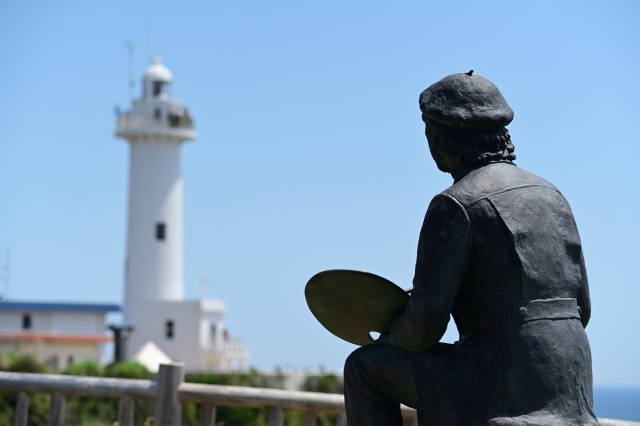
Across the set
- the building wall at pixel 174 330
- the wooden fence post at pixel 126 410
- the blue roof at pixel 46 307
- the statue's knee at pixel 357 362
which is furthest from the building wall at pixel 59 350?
the statue's knee at pixel 357 362

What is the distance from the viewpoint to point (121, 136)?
44562 mm

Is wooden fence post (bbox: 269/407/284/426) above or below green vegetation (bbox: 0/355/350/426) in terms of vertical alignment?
above

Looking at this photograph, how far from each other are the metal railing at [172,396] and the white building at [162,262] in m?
34.7

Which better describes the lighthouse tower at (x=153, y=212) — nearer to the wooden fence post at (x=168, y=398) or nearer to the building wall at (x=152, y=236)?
the building wall at (x=152, y=236)

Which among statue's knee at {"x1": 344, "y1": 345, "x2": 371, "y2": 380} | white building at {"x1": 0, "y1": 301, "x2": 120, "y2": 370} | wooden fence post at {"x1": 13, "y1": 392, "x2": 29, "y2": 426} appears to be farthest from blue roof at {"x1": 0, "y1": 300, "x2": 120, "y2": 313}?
statue's knee at {"x1": 344, "y1": 345, "x2": 371, "y2": 380}

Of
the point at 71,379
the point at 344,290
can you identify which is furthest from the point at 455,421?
the point at 71,379

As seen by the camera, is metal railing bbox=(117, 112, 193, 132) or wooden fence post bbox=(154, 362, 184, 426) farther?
metal railing bbox=(117, 112, 193, 132)

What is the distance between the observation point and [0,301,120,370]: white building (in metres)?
37.2

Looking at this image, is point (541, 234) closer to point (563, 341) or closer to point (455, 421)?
point (563, 341)

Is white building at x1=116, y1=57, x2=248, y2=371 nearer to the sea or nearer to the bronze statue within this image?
the sea

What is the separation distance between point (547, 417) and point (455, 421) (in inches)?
13.1

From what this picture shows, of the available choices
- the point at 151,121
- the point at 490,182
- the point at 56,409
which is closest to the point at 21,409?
the point at 56,409

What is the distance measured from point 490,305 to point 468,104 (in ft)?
2.44

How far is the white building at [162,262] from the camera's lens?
42344mm
